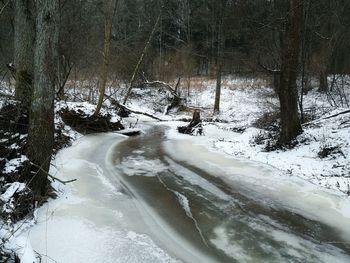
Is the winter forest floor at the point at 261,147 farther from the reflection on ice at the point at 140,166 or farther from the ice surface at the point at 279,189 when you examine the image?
the reflection on ice at the point at 140,166

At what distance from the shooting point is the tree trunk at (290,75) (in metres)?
10.3

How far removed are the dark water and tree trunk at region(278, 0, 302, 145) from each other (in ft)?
9.96

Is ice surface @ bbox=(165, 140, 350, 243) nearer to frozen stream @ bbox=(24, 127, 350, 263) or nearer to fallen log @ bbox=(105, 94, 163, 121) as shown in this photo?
frozen stream @ bbox=(24, 127, 350, 263)

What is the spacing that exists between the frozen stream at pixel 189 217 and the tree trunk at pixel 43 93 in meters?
0.74

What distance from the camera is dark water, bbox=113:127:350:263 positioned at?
17.0 ft

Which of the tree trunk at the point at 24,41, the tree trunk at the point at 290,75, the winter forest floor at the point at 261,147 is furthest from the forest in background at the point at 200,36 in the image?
the winter forest floor at the point at 261,147

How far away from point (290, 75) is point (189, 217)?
5.82 m

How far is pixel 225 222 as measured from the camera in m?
6.18

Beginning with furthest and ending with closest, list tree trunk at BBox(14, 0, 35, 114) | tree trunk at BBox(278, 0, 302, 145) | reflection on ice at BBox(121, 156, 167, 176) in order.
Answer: tree trunk at BBox(14, 0, 35, 114) → tree trunk at BBox(278, 0, 302, 145) → reflection on ice at BBox(121, 156, 167, 176)

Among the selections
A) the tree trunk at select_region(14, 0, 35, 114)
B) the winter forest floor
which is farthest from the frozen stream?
the tree trunk at select_region(14, 0, 35, 114)

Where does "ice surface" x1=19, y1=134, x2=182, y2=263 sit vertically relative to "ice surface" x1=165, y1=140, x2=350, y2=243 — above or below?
below

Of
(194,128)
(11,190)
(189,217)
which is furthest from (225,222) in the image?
(194,128)

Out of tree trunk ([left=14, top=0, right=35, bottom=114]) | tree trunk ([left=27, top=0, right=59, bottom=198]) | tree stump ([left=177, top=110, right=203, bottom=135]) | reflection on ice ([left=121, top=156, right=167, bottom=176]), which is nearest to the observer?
tree trunk ([left=27, top=0, right=59, bottom=198])

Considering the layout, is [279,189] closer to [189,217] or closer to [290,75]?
[189,217]
